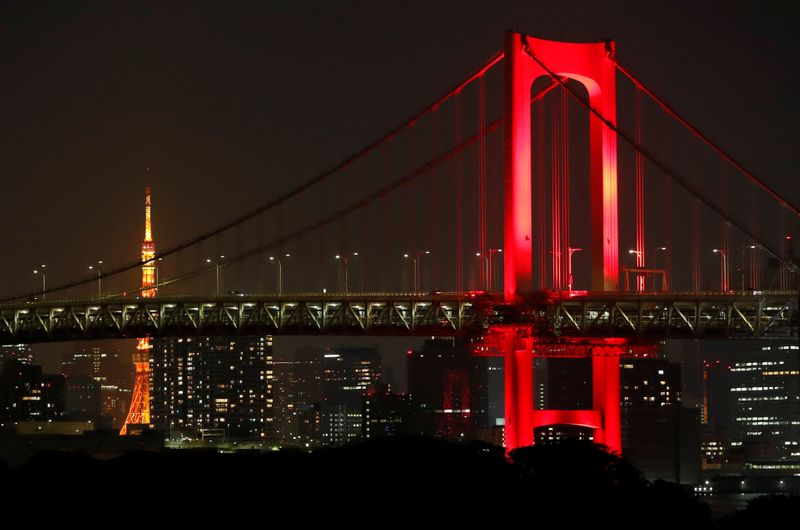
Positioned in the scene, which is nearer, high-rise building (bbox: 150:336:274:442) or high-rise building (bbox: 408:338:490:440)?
high-rise building (bbox: 408:338:490:440)

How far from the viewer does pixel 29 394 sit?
167m

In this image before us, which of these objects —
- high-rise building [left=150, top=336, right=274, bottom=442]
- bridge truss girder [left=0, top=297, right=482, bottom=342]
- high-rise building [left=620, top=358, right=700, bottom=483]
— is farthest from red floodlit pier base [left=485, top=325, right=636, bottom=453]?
high-rise building [left=150, top=336, right=274, bottom=442]

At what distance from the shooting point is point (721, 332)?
7450 cm

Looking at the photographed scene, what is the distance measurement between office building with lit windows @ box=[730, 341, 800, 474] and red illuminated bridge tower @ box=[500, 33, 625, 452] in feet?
306

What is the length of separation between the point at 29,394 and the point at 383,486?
123 metres

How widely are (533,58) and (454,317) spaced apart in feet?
37.6

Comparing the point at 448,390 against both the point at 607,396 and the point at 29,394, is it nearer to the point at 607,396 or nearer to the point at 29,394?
the point at 29,394

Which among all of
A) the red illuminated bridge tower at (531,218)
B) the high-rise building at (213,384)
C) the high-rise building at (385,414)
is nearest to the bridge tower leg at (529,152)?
the red illuminated bridge tower at (531,218)

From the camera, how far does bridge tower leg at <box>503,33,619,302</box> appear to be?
69500mm

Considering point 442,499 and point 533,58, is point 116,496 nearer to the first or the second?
point 442,499

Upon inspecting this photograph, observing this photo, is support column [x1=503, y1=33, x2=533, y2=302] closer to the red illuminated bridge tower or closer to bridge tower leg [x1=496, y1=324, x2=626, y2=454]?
the red illuminated bridge tower

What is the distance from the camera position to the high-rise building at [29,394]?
531 ft

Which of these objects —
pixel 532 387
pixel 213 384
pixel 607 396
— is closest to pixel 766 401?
pixel 213 384

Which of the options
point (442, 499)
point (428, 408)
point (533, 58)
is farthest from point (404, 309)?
point (428, 408)
